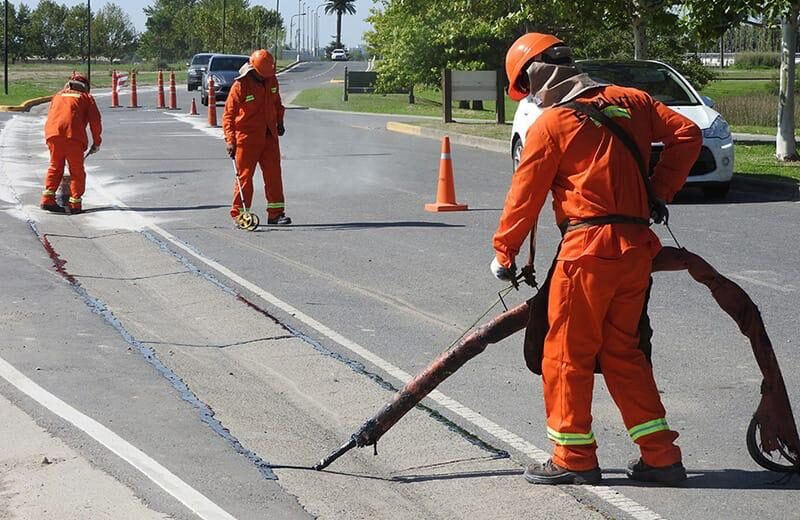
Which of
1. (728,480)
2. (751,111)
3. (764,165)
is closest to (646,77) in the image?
(764,165)

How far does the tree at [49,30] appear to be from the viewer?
111 metres

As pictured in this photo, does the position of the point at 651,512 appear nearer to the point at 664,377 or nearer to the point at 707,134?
the point at 664,377

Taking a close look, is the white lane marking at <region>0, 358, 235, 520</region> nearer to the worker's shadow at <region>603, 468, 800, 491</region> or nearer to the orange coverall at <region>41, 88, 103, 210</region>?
the worker's shadow at <region>603, 468, 800, 491</region>

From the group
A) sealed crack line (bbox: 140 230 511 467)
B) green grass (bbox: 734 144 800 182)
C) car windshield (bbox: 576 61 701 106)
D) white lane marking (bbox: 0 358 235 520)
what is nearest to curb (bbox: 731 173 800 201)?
green grass (bbox: 734 144 800 182)

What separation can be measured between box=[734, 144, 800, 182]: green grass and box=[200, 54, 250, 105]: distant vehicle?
21.7 meters

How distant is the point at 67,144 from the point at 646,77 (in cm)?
764

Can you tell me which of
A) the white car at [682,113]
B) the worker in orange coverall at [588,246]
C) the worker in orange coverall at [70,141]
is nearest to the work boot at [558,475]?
the worker in orange coverall at [588,246]

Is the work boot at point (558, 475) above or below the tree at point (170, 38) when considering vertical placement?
below

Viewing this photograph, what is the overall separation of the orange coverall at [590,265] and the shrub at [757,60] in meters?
88.5

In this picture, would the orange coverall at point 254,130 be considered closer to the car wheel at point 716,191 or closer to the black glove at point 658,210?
the car wheel at point 716,191

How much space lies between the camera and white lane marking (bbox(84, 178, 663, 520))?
5.31 meters

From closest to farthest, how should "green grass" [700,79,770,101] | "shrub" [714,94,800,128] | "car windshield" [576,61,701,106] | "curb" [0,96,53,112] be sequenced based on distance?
"car windshield" [576,61,701,106], "shrub" [714,94,800,128], "curb" [0,96,53,112], "green grass" [700,79,770,101]

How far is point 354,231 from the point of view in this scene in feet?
43.9

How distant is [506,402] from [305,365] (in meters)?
1.41
